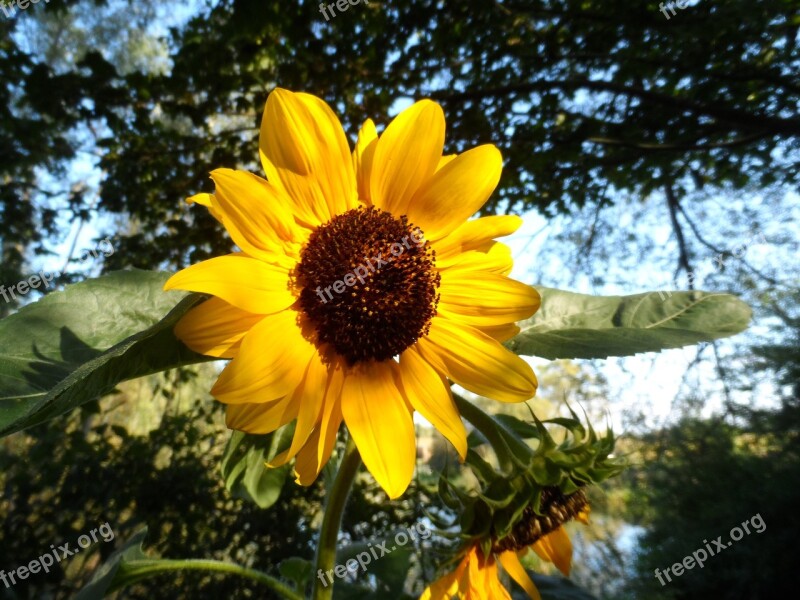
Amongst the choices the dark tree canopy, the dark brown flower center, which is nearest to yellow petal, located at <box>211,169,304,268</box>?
the dark brown flower center

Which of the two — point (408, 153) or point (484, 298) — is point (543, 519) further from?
point (408, 153)

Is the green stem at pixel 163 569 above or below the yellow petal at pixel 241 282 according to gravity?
below

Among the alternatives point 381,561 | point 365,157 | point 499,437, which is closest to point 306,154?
point 365,157

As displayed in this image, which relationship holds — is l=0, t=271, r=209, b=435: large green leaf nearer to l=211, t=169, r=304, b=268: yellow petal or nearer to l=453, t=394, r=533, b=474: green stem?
l=211, t=169, r=304, b=268: yellow petal

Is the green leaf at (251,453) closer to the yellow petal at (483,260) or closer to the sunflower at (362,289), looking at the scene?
the sunflower at (362,289)

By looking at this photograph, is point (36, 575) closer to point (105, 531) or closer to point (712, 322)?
point (105, 531)

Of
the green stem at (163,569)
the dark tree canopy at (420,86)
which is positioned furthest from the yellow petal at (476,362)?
the dark tree canopy at (420,86)

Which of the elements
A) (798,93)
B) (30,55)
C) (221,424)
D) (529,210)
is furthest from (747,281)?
(30,55)
